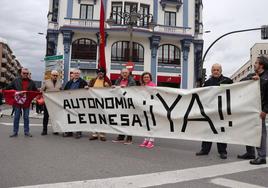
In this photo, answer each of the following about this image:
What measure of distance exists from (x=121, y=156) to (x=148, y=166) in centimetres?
97

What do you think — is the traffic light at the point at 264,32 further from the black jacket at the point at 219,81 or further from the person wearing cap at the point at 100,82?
the black jacket at the point at 219,81

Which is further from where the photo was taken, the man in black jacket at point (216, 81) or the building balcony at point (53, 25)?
the building balcony at point (53, 25)

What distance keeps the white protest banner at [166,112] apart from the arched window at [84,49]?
22.9 meters

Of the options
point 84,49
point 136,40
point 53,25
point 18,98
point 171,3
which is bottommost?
point 18,98

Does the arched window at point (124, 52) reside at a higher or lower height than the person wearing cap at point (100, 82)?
higher

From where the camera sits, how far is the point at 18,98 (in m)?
8.85

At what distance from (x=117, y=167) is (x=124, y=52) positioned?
89.9 ft

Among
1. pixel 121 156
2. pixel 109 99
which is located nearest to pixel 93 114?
pixel 109 99

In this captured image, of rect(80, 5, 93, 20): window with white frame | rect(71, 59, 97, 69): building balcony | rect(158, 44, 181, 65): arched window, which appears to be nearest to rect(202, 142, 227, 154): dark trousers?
rect(71, 59, 97, 69): building balcony

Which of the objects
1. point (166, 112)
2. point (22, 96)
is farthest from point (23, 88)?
point (166, 112)

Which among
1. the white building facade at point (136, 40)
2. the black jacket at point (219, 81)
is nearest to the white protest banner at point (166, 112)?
the black jacket at point (219, 81)

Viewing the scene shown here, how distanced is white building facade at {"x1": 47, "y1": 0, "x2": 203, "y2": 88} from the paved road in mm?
24288

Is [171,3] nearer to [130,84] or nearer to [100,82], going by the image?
[100,82]

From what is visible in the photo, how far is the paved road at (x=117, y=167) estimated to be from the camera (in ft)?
15.0
